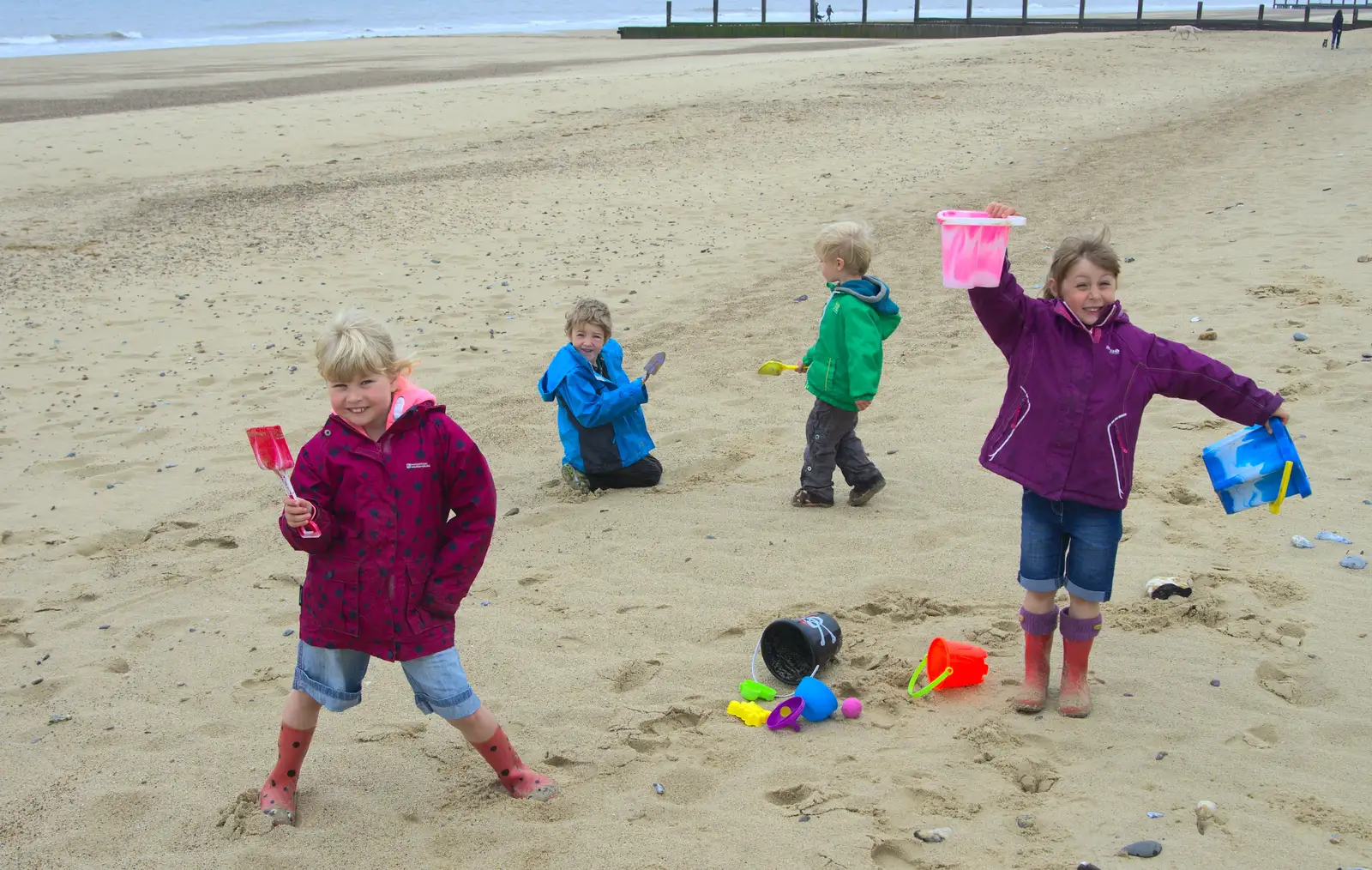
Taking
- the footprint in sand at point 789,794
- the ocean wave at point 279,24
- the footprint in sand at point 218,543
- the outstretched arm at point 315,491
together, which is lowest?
the footprint in sand at point 789,794

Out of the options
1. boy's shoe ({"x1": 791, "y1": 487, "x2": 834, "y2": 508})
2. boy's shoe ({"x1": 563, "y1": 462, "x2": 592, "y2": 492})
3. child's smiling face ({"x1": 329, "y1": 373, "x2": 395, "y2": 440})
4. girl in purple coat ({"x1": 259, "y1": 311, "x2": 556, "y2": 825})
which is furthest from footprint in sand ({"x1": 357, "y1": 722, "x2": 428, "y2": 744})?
boy's shoe ({"x1": 791, "y1": 487, "x2": 834, "y2": 508})

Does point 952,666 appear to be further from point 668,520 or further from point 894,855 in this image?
point 668,520

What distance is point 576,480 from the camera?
19.5 ft

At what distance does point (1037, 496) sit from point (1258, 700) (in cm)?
98

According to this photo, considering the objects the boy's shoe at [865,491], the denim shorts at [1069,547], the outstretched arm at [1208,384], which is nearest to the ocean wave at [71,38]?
the boy's shoe at [865,491]

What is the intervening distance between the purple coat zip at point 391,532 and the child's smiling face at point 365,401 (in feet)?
0.14

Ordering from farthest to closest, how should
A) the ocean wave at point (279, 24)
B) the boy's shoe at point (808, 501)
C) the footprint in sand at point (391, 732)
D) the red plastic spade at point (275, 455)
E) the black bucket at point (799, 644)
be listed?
1. the ocean wave at point (279, 24)
2. the boy's shoe at point (808, 501)
3. the black bucket at point (799, 644)
4. the footprint in sand at point (391, 732)
5. the red plastic spade at point (275, 455)

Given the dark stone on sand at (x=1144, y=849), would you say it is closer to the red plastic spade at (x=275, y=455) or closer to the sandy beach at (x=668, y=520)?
the sandy beach at (x=668, y=520)

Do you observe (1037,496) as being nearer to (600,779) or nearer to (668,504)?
(600,779)

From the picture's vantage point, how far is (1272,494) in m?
3.66

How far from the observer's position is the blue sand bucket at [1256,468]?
3572mm

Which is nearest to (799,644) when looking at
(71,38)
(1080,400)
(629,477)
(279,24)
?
(1080,400)

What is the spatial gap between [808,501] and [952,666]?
1.78 m

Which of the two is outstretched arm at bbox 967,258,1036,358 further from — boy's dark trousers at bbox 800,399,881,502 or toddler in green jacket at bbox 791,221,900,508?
boy's dark trousers at bbox 800,399,881,502
